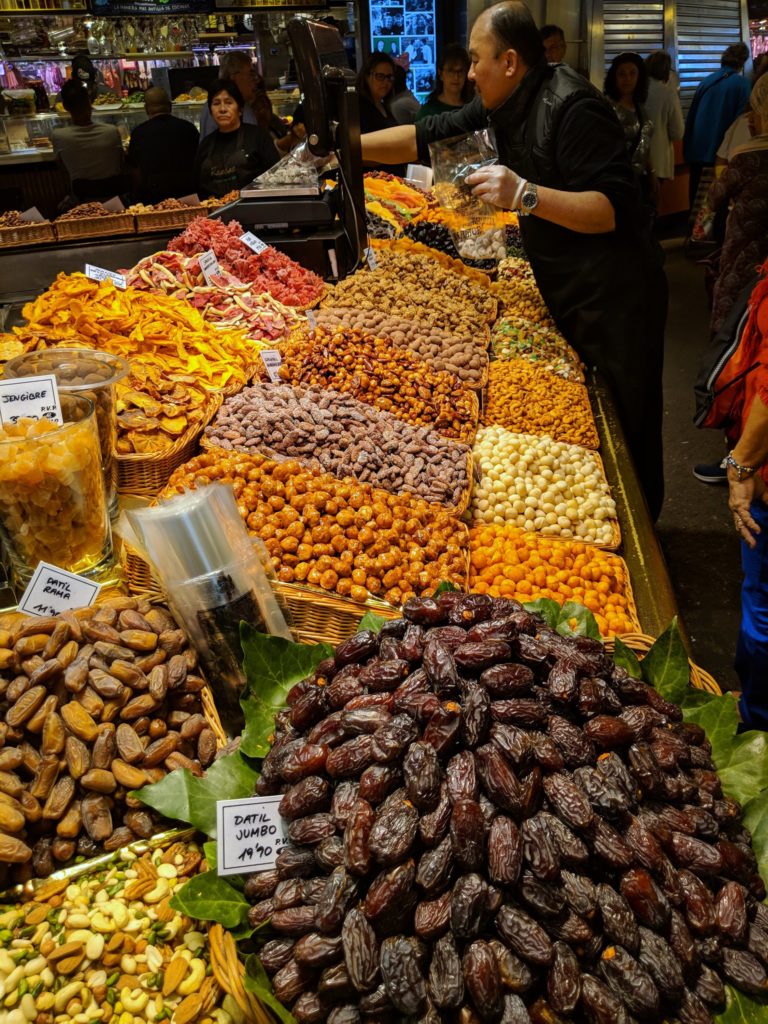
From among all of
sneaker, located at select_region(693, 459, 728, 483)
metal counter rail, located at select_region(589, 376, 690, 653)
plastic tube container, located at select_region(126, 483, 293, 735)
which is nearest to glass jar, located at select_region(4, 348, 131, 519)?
plastic tube container, located at select_region(126, 483, 293, 735)

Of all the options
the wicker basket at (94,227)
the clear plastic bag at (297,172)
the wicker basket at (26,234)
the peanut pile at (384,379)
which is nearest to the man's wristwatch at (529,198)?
the peanut pile at (384,379)

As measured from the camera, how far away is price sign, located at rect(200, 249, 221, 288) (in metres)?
3.55

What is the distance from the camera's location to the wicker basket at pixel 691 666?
152 cm

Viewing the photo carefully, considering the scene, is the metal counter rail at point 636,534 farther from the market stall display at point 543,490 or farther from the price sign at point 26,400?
the price sign at point 26,400

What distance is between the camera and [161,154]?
21.4 ft

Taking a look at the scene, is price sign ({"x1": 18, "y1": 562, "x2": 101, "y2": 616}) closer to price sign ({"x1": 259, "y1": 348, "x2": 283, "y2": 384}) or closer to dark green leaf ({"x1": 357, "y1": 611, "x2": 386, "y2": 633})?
dark green leaf ({"x1": 357, "y1": 611, "x2": 386, "y2": 633})

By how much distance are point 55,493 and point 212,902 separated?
97 centimetres

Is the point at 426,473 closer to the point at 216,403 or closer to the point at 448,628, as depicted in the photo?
the point at 216,403

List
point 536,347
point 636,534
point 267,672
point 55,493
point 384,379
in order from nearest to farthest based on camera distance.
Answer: point 267,672, point 55,493, point 636,534, point 384,379, point 536,347

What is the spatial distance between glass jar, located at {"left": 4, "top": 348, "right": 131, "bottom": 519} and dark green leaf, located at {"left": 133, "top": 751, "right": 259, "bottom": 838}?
0.89m

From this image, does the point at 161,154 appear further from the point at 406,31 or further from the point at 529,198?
the point at 406,31

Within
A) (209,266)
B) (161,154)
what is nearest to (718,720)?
(209,266)

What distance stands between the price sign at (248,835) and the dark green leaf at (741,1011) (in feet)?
2.05

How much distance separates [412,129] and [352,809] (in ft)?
13.5
